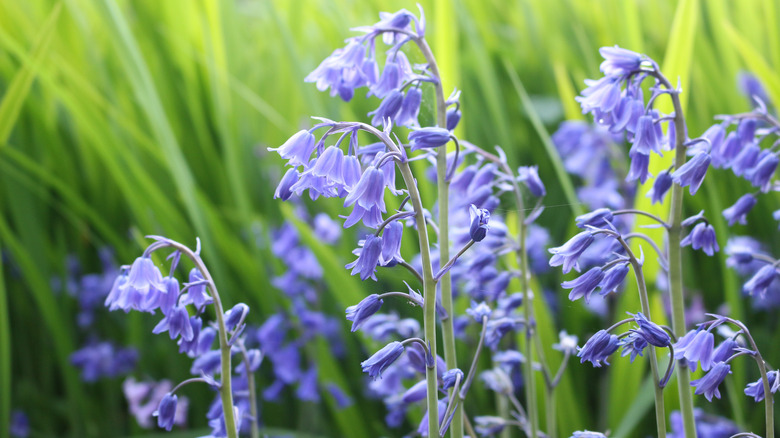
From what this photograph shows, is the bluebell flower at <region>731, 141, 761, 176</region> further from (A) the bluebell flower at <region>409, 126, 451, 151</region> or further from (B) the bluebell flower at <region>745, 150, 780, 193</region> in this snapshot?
(A) the bluebell flower at <region>409, 126, 451, 151</region>

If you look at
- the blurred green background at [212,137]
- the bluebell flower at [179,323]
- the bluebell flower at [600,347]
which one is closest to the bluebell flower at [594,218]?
the bluebell flower at [600,347]

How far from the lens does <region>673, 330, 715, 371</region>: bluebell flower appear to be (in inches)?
38.5

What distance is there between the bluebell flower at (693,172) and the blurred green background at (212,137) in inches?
32.5

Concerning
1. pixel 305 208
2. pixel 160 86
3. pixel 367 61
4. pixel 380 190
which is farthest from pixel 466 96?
pixel 380 190

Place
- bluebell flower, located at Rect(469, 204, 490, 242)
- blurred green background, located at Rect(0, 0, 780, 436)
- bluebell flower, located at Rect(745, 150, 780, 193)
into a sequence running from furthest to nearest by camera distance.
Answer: blurred green background, located at Rect(0, 0, 780, 436), bluebell flower, located at Rect(745, 150, 780, 193), bluebell flower, located at Rect(469, 204, 490, 242)

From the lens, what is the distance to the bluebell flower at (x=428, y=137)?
37.8 inches

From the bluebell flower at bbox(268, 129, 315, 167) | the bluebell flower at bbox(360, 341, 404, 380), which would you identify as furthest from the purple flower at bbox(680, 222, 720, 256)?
the bluebell flower at bbox(268, 129, 315, 167)

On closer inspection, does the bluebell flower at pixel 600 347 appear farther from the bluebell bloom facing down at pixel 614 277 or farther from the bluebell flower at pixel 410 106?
the bluebell flower at pixel 410 106

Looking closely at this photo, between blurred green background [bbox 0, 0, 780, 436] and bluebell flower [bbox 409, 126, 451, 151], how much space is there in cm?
91

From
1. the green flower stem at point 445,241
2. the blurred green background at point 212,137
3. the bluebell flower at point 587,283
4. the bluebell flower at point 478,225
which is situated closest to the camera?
the bluebell flower at point 478,225

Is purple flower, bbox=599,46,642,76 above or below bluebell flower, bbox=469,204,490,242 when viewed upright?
above

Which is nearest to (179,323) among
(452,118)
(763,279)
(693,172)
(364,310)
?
(364,310)

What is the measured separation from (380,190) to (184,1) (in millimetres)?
2540

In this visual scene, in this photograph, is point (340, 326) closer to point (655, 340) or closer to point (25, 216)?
point (25, 216)
